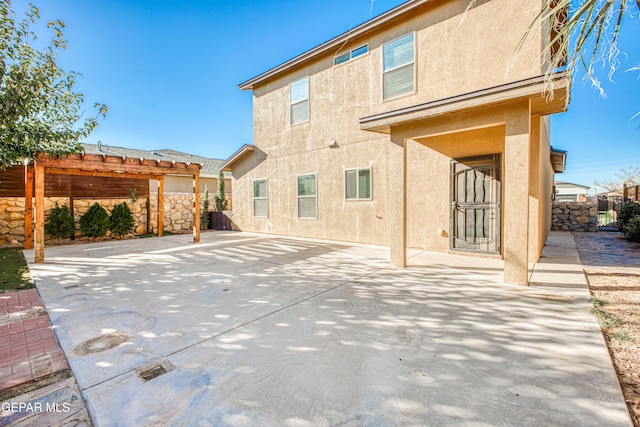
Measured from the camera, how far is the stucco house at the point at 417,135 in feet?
14.4

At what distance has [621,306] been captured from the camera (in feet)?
11.5

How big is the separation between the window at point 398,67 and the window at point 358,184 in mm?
2219

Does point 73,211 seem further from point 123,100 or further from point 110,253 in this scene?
point 123,100

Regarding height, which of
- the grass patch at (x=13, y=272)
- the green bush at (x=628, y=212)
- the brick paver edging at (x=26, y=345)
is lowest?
the brick paver edging at (x=26, y=345)

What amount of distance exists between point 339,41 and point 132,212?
1061 centimetres

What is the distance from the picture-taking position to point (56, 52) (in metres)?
4.92

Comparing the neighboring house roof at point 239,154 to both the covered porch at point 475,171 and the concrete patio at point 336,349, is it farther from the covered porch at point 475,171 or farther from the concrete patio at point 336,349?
the concrete patio at point 336,349

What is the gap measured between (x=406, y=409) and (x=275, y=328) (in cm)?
161

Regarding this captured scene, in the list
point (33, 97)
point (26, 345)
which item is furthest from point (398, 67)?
point (26, 345)

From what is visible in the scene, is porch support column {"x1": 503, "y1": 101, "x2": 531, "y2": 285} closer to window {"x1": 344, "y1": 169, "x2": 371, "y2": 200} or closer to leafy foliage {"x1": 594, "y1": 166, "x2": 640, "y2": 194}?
window {"x1": 344, "y1": 169, "x2": 371, "y2": 200}

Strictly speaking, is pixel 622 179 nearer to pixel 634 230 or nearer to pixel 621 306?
pixel 634 230

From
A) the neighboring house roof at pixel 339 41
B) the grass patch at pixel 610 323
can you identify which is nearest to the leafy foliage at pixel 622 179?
the neighboring house roof at pixel 339 41

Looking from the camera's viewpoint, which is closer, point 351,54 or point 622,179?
point 351,54

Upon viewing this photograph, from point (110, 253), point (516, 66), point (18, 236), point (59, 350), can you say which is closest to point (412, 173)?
point (516, 66)
